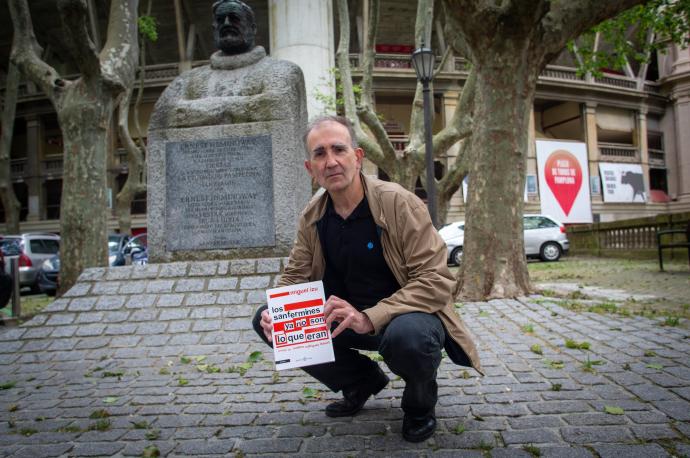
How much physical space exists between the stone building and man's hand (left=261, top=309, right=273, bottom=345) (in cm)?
2354

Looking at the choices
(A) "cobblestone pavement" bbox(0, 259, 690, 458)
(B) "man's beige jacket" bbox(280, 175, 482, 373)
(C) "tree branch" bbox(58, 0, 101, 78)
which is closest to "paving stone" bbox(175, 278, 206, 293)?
(A) "cobblestone pavement" bbox(0, 259, 690, 458)

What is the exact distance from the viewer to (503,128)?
6.86 m

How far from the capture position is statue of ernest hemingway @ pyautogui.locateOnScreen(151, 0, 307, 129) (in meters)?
5.61

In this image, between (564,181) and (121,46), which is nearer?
(121,46)

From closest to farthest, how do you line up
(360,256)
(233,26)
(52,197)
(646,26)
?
(360,256)
(233,26)
(646,26)
(52,197)

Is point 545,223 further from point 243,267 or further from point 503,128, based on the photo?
point 243,267

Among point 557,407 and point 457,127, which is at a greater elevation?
point 457,127

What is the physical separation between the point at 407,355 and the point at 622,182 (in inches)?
1214

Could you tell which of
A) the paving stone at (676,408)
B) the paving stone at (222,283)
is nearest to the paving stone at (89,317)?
the paving stone at (222,283)

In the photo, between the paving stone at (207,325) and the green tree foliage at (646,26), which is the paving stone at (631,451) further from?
the green tree foliage at (646,26)

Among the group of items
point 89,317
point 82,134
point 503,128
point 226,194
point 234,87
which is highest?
point 82,134

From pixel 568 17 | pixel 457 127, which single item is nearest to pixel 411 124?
pixel 457 127

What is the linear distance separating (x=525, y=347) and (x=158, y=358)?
3.08 metres

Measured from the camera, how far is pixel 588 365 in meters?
3.45
